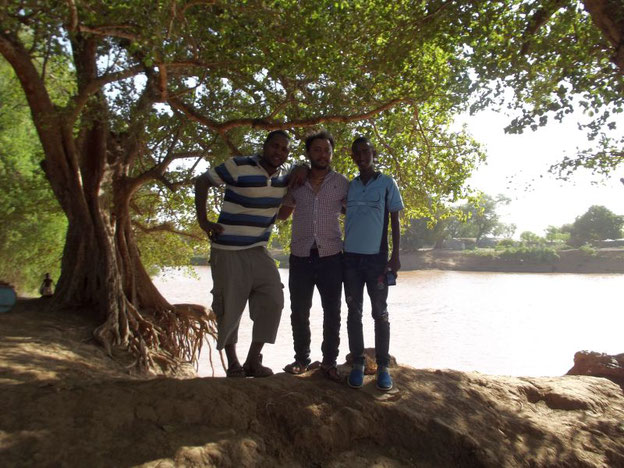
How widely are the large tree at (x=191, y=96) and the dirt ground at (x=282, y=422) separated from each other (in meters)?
2.25

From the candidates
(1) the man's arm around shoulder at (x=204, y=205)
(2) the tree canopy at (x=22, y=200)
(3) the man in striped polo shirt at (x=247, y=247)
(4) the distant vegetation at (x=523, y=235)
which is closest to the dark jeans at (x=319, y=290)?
(3) the man in striped polo shirt at (x=247, y=247)

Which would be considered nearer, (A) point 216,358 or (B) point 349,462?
(B) point 349,462

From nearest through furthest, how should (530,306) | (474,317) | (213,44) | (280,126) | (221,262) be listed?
(221,262) → (213,44) → (280,126) → (474,317) → (530,306)

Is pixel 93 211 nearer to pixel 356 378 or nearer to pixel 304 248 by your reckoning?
pixel 304 248

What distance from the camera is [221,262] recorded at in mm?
3391

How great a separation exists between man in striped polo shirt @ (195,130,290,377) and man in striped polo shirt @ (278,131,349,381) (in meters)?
0.15

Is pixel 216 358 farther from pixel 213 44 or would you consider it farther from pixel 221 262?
pixel 221 262

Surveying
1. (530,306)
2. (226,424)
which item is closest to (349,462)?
(226,424)

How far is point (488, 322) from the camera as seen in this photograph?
2306cm

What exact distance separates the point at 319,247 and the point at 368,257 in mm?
352

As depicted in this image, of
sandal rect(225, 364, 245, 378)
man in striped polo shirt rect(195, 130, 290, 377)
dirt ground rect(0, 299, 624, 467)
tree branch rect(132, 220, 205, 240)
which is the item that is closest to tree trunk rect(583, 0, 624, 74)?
man in striped polo shirt rect(195, 130, 290, 377)

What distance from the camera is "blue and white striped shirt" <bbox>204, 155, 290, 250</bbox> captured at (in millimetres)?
3369

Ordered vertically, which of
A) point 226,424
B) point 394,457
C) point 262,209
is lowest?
point 394,457

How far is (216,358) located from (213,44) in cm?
1366
